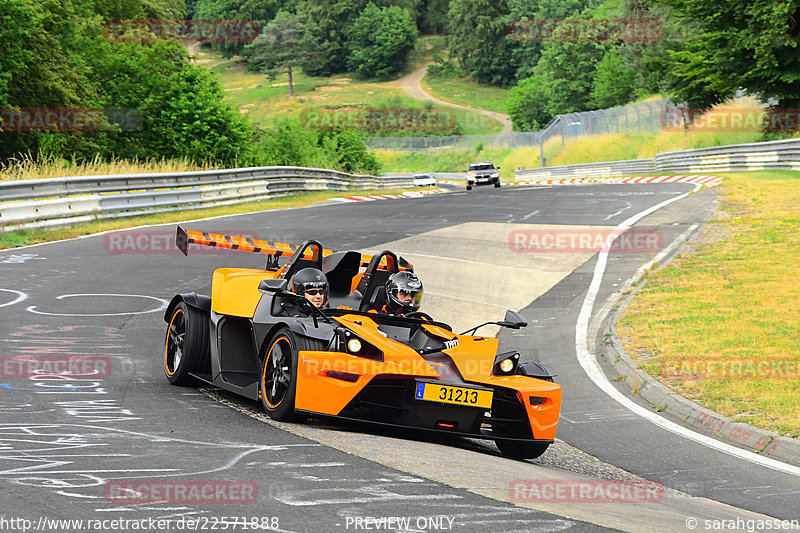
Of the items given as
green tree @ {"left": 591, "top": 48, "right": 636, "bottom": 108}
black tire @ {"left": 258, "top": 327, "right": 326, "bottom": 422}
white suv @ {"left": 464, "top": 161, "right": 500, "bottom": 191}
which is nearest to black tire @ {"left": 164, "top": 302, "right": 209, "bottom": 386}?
black tire @ {"left": 258, "top": 327, "right": 326, "bottom": 422}

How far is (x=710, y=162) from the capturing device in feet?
149

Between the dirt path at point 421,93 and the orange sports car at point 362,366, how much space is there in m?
124

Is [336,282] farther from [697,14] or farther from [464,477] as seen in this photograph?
[697,14]

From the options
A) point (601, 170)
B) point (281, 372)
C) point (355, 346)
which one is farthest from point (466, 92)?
point (355, 346)

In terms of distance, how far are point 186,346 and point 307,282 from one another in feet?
4.65

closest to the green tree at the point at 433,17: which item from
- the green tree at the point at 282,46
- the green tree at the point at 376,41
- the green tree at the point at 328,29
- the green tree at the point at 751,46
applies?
the green tree at the point at 376,41

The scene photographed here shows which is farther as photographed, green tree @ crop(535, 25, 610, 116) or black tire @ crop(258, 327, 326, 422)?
green tree @ crop(535, 25, 610, 116)

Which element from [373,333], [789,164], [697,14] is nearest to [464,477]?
[373,333]

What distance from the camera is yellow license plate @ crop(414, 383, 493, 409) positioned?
→ 7113 millimetres

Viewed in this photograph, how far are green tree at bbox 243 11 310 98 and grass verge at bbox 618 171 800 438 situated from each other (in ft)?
488

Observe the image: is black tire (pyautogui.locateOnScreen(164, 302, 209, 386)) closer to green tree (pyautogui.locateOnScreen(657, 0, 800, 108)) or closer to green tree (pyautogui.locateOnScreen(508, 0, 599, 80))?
green tree (pyautogui.locateOnScreen(657, 0, 800, 108))

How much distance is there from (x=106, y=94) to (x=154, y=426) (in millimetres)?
34289

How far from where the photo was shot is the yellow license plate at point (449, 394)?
23.3 feet

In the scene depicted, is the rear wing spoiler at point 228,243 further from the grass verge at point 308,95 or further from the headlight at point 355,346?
the grass verge at point 308,95
